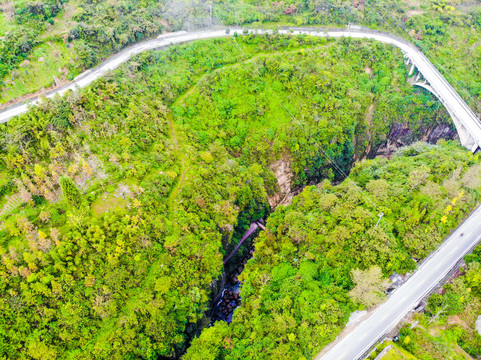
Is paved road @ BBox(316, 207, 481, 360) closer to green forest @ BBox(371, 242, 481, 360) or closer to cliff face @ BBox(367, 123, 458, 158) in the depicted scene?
green forest @ BBox(371, 242, 481, 360)

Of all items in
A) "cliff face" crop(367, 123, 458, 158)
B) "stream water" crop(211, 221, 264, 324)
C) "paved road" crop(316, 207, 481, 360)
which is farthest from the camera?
"cliff face" crop(367, 123, 458, 158)

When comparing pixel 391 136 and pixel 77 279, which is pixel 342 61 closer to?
pixel 391 136

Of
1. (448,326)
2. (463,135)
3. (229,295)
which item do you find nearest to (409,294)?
(448,326)

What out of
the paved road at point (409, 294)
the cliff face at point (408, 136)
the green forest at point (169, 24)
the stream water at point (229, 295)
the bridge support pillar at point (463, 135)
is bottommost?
the stream water at point (229, 295)

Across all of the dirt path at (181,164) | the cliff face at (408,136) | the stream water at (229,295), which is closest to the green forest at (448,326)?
the stream water at (229,295)

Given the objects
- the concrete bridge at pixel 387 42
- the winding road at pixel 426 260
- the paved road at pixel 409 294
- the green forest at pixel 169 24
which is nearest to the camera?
the paved road at pixel 409 294

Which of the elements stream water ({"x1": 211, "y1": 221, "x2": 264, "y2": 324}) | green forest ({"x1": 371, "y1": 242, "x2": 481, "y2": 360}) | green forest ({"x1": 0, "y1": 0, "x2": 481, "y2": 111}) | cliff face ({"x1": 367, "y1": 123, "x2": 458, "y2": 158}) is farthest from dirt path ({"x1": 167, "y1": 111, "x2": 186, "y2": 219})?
cliff face ({"x1": 367, "y1": 123, "x2": 458, "y2": 158})

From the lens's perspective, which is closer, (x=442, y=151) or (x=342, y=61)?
(x=442, y=151)

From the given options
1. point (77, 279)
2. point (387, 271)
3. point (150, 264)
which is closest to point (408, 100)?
point (387, 271)

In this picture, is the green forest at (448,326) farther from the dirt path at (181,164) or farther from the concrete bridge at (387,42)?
the dirt path at (181,164)
